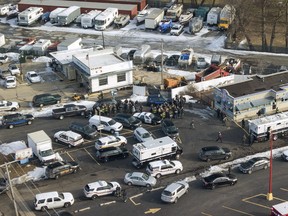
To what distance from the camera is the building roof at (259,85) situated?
60469mm

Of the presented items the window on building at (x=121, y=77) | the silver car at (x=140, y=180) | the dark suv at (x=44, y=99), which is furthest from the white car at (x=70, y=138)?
the window on building at (x=121, y=77)

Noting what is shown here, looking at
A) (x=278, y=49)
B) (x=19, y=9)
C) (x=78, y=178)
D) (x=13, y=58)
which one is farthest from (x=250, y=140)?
(x=19, y=9)

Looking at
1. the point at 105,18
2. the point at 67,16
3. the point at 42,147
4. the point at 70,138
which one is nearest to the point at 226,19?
the point at 105,18

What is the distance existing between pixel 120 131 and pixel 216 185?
1351cm

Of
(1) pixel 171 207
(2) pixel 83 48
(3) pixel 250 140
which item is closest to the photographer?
(1) pixel 171 207

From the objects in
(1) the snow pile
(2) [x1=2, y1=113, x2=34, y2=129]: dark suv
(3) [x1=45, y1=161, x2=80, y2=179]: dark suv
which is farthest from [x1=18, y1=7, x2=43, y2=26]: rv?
(3) [x1=45, y1=161, x2=80, y2=179]: dark suv

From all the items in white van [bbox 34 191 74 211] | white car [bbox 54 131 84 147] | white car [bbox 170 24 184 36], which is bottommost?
white van [bbox 34 191 74 211]

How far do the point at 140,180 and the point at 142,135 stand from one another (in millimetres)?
7684

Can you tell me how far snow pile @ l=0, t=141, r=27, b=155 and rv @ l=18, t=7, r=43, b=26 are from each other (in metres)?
40.0

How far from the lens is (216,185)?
157 feet

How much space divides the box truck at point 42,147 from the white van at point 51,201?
21.5 feet

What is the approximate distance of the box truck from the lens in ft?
171

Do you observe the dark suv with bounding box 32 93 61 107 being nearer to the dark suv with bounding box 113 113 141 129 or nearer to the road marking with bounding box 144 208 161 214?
the dark suv with bounding box 113 113 141 129

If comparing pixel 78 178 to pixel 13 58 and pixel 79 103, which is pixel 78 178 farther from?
pixel 13 58
